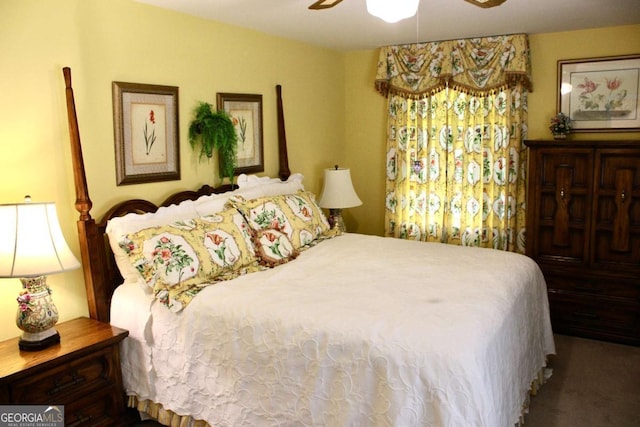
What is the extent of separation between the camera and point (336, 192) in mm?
4480

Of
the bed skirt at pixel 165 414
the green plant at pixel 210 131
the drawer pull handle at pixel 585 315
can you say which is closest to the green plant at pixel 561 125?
the drawer pull handle at pixel 585 315

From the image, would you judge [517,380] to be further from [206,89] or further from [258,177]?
[206,89]

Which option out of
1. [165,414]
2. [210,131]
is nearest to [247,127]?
[210,131]

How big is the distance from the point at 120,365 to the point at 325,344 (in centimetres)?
118

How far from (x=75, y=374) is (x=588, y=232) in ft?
11.4

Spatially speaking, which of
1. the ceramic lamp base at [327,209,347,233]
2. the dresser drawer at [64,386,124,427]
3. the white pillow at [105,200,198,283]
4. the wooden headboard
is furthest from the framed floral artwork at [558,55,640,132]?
the dresser drawer at [64,386,124,427]

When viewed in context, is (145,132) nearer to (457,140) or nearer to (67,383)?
(67,383)

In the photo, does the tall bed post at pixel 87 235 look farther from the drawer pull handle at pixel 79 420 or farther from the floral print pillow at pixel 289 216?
the floral print pillow at pixel 289 216

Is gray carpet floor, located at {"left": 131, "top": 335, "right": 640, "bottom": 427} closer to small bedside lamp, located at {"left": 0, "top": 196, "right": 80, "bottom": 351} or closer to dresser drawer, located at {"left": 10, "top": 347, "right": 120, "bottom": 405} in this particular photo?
dresser drawer, located at {"left": 10, "top": 347, "right": 120, "bottom": 405}

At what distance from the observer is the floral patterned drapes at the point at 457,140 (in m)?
4.34

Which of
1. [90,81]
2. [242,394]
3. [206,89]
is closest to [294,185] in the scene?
[206,89]

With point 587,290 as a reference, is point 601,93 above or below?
above

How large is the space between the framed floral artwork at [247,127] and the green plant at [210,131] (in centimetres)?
20

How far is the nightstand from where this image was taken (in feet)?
7.50
